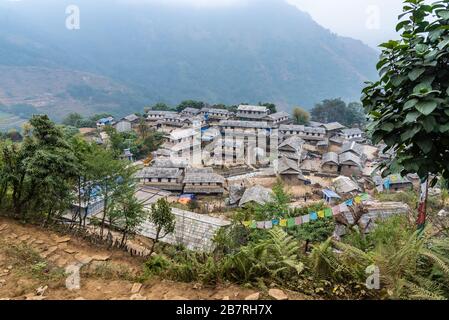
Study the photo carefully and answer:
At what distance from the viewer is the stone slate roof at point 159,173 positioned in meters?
30.9

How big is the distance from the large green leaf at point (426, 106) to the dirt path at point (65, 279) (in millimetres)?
2730

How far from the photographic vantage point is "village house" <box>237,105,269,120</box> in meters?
57.9

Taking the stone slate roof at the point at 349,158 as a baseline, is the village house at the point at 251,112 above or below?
above

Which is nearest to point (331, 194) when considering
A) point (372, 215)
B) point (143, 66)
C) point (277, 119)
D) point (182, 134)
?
point (372, 215)

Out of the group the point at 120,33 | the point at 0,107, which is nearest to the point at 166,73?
the point at 120,33

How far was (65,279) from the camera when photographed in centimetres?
518

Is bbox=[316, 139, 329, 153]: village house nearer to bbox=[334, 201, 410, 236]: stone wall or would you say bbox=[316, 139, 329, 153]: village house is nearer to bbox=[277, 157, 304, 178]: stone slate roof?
bbox=[277, 157, 304, 178]: stone slate roof

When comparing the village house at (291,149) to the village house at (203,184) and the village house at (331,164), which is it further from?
the village house at (203,184)

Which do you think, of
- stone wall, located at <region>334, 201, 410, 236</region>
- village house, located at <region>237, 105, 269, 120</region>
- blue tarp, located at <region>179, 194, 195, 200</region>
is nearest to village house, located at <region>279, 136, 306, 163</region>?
village house, located at <region>237, 105, 269, 120</region>

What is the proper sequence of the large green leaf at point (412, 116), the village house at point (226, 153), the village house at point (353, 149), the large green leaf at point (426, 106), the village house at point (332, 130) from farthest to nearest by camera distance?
the village house at point (332, 130) → the village house at point (226, 153) → the village house at point (353, 149) → the large green leaf at point (412, 116) → the large green leaf at point (426, 106)

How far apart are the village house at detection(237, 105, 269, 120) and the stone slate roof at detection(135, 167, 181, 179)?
29.2 m

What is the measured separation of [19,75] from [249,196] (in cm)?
14451

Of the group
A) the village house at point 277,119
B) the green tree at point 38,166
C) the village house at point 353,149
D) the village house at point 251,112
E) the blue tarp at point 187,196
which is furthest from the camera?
the village house at point 251,112

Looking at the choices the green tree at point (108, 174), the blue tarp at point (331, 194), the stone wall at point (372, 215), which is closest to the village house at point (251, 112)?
the blue tarp at point (331, 194)
